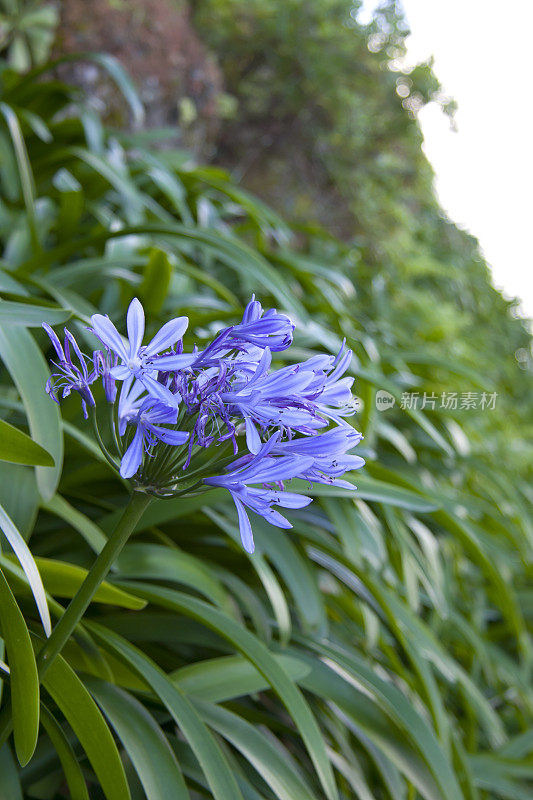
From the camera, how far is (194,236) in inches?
47.1

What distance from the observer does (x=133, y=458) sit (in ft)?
1.48

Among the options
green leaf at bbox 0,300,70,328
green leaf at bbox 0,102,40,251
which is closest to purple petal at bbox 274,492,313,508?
green leaf at bbox 0,300,70,328

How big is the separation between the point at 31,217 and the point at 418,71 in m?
2.92

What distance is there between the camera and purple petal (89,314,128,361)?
45cm

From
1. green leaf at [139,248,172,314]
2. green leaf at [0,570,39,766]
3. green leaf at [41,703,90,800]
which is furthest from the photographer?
green leaf at [139,248,172,314]

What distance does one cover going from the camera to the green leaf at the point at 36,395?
764 mm

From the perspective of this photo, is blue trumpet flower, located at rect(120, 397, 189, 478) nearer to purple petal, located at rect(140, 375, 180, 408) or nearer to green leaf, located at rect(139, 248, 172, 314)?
purple petal, located at rect(140, 375, 180, 408)

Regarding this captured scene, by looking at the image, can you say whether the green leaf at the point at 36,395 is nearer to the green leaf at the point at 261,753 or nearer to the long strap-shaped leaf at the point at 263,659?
the long strap-shaped leaf at the point at 263,659

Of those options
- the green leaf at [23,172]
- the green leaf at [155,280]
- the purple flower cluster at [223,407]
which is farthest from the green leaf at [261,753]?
the green leaf at [23,172]

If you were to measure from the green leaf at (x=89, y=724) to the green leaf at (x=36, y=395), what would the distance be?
0.20m

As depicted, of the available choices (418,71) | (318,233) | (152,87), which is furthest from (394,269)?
(152,87)

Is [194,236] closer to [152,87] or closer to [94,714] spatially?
[94,714]

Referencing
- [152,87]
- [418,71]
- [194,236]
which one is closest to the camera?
[194,236]

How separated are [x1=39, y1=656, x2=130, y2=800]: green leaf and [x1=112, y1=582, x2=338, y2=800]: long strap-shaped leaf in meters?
0.17
